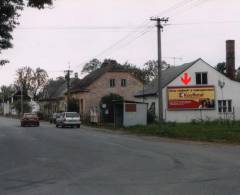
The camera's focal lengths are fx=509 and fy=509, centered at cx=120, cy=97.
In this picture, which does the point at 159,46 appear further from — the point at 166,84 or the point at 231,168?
the point at 231,168

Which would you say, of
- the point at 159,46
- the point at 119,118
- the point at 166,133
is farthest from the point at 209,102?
the point at 166,133

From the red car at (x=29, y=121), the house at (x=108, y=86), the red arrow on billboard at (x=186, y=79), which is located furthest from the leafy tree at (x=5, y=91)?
the red arrow on billboard at (x=186, y=79)

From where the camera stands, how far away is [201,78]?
2111 inches

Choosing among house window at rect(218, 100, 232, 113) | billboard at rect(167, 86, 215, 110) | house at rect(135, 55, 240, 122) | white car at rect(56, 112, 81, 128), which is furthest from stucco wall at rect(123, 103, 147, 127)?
house window at rect(218, 100, 232, 113)

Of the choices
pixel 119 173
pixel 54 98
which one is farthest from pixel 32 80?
pixel 119 173

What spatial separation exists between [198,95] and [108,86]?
21.3 metres

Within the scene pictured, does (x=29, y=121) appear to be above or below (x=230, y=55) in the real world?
below

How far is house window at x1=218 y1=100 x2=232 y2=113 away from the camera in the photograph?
53.8 meters

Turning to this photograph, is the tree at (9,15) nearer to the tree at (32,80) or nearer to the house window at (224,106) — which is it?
the house window at (224,106)

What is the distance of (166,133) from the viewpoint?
32.6 m


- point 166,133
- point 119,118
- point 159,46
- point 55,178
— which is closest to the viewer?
point 55,178

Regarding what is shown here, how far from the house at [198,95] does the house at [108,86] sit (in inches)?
723

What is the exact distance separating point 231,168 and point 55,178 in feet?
15.9

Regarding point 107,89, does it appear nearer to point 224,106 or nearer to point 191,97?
point 191,97
